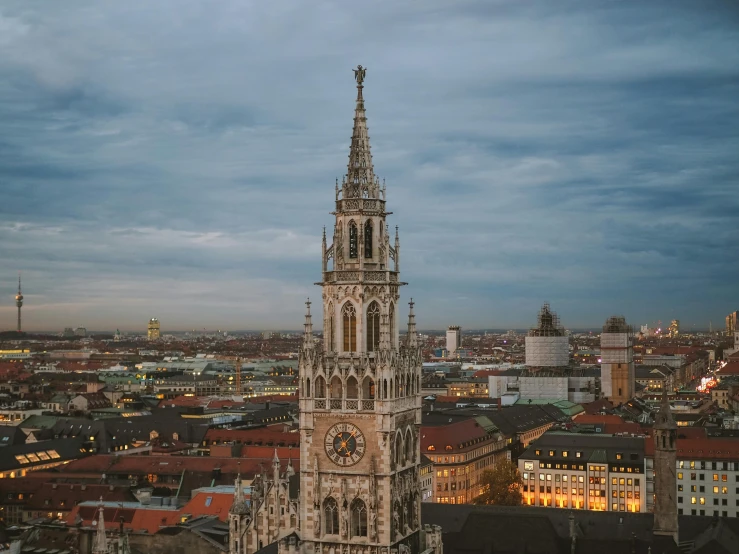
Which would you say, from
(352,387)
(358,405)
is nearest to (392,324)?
(352,387)

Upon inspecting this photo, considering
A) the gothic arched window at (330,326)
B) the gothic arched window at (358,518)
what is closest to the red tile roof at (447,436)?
the gothic arched window at (358,518)

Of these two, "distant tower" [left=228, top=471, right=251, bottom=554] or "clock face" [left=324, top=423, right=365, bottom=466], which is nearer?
"clock face" [left=324, top=423, right=365, bottom=466]

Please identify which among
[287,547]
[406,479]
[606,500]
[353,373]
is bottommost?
[606,500]

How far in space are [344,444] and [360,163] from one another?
44.3 feet

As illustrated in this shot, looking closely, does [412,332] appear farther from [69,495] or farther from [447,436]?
[447,436]

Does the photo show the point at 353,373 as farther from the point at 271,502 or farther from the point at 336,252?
the point at 271,502

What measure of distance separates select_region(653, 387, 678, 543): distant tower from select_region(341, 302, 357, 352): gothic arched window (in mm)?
40008

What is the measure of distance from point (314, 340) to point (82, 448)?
114 m

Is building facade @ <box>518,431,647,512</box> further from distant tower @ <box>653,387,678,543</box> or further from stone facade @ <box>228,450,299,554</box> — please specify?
stone facade @ <box>228,450,299,554</box>

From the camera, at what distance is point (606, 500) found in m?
138

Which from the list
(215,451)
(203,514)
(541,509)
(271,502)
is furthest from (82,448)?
(271,502)

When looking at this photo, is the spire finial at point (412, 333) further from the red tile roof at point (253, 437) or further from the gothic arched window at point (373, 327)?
the red tile roof at point (253, 437)

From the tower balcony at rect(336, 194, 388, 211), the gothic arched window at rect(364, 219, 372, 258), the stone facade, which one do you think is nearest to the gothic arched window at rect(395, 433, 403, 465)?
the stone facade

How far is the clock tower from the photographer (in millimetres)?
50844
